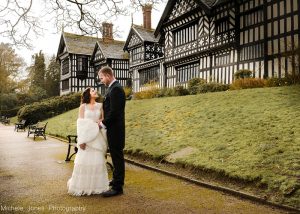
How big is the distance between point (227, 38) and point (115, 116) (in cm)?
1519

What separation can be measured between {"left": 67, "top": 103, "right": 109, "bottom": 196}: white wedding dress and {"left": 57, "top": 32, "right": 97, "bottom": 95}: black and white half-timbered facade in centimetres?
3679

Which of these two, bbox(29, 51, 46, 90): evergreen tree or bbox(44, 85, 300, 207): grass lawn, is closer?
bbox(44, 85, 300, 207): grass lawn

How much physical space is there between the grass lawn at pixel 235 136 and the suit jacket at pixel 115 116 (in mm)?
2295

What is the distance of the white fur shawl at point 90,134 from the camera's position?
5.55 meters

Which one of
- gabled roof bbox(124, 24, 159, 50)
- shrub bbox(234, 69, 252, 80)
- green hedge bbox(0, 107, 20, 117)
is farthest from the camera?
green hedge bbox(0, 107, 20, 117)

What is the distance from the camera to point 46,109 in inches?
1126

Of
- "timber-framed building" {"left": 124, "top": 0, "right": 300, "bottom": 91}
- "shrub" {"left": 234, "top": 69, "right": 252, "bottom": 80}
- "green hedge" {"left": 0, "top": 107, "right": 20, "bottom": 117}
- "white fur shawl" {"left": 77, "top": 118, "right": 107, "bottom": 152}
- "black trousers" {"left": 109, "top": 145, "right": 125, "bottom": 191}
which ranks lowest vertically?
"black trousers" {"left": 109, "top": 145, "right": 125, "bottom": 191}

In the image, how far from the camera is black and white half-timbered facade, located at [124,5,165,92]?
1196 inches

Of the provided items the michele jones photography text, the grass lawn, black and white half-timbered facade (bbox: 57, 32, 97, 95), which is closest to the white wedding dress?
the michele jones photography text

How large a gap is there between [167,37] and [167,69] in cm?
258

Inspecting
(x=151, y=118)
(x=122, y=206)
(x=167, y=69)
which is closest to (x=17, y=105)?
(x=167, y=69)

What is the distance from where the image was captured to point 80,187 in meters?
5.45

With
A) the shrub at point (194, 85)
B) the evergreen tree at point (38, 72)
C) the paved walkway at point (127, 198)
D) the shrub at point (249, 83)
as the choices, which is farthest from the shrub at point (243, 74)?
the evergreen tree at point (38, 72)

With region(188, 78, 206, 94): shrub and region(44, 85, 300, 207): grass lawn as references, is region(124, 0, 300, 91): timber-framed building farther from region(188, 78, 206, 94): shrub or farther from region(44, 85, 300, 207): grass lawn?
region(44, 85, 300, 207): grass lawn
